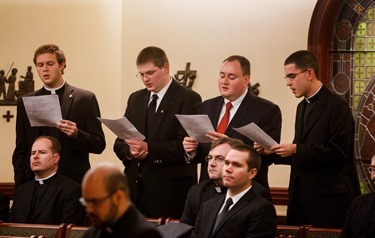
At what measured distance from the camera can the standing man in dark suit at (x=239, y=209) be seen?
545 cm

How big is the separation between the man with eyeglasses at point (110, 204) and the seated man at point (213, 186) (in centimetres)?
246

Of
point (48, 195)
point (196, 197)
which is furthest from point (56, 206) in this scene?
point (196, 197)

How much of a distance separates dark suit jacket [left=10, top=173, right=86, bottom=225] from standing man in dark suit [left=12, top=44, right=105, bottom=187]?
20cm

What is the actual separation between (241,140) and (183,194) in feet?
2.35

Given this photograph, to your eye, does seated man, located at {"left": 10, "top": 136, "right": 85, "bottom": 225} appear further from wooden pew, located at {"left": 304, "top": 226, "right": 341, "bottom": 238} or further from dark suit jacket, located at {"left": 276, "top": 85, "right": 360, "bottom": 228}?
wooden pew, located at {"left": 304, "top": 226, "right": 341, "bottom": 238}

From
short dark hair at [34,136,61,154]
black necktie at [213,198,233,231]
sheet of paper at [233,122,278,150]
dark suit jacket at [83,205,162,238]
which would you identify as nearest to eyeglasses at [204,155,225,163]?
sheet of paper at [233,122,278,150]

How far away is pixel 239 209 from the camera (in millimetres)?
5543

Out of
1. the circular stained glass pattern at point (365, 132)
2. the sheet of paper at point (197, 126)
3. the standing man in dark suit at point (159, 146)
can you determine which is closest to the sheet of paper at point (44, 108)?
the standing man in dark suit at point (159, 146)

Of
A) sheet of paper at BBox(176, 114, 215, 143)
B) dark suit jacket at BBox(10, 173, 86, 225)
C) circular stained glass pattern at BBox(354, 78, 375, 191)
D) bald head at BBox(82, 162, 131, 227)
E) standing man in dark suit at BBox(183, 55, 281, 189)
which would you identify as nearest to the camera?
bald head at BBox(82, 162, 131, 227)

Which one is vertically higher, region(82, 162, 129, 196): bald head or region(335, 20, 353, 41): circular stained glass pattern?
region(335, 20, 353, 41): circular stained glass pattern

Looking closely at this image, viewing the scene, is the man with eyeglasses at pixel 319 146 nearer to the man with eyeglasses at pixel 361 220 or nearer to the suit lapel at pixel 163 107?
A: the man with eyeglasses at pixel 361 220

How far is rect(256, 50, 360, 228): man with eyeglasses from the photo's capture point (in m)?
6.26

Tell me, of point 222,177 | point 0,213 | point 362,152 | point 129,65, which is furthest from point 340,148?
point 129,65

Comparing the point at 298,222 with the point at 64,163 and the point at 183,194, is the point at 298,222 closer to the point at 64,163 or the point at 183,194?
the point at 183,194
